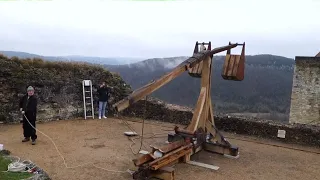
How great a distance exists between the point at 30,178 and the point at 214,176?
3298 millimetres

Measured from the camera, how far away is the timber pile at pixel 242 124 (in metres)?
8.92

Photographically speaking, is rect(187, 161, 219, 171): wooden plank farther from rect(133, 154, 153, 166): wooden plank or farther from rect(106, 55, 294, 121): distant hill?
rect(106, 55, 294, 121): distant hill

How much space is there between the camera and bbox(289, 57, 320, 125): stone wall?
1800 centimetres

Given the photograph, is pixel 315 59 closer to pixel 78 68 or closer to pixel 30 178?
pixel 78 68

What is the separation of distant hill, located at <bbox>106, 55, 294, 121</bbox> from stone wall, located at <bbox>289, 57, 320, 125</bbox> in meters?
33.4

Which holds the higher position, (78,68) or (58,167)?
(78,68)

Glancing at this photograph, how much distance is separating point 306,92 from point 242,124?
1024 cm

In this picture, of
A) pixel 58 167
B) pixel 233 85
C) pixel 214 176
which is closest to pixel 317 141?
pixel 214 176

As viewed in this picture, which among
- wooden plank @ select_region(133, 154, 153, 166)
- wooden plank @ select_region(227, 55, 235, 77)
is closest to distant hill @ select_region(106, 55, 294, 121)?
wooden plank @ select_region(227, 55, 235, 77)

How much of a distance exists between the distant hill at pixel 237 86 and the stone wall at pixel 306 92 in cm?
3337

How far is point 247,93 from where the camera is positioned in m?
73.1

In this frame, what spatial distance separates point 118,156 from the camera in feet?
24.0

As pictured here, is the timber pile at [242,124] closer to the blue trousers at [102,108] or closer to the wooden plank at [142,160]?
the blue trousers at [102,108]

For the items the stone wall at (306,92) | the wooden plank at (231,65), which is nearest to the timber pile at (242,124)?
the wooden plank at (231,65)
